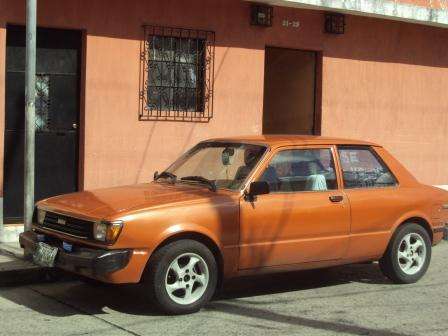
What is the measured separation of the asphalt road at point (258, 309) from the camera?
568 centimetres

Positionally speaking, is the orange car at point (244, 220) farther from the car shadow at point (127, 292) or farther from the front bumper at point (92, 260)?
the car shadow at point (127, 292)

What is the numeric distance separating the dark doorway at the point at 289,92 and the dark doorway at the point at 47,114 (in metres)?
3.62

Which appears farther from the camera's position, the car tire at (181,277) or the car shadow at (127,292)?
the car shadow at (127,292)

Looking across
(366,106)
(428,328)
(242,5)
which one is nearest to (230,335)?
(428,328)

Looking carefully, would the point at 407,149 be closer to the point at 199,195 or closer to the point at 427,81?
the point at 427,81

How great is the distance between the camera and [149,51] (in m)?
Answer: 9.99

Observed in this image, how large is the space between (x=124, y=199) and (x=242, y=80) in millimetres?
5025

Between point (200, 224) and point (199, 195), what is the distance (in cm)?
36

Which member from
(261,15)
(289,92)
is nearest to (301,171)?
(261,15)

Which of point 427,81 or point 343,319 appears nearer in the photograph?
point 343,319

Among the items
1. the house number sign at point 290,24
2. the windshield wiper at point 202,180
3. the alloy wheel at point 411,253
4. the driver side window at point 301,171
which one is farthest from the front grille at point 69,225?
the house number sign at point 290,24

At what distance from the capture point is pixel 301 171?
22.4ft

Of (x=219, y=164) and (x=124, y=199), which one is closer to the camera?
(x=124, y=199)

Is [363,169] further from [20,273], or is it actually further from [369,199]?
[20,273]
